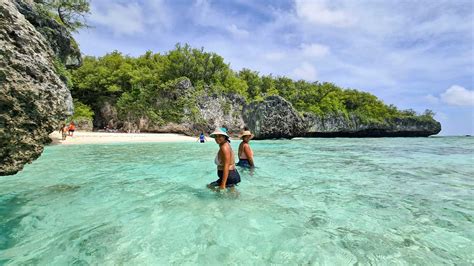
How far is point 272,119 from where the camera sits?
34.1m

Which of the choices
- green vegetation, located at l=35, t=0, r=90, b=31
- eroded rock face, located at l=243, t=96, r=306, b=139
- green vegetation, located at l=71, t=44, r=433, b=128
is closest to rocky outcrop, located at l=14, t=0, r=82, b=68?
green vegetation, located at l=35, t=0, r=90, b=31

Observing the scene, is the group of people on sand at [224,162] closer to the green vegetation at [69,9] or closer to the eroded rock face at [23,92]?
the eroded rock face at [23,92]

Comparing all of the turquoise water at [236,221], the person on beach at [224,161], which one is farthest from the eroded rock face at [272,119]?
the person on beach at [224,161]

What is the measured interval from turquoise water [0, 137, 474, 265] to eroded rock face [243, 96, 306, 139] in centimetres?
2601

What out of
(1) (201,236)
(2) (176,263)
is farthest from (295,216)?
(2) (176,263)

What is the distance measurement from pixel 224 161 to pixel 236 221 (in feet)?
5.18

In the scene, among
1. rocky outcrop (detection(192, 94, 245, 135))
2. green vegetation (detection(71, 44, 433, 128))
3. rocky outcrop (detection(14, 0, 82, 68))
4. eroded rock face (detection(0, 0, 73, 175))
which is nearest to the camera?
eroded rock face (detection(0, 0, 73, 175))

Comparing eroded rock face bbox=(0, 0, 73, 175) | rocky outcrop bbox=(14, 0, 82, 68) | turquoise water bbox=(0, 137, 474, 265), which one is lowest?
turquoise water bbox=(0, 137, 474, 265)

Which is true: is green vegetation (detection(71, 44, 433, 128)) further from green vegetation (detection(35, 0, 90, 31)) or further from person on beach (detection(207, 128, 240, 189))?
person on beach (detection(207, 128, 240, 189))

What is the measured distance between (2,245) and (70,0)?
23745mm

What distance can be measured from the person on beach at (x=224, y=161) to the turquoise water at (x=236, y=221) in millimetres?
277

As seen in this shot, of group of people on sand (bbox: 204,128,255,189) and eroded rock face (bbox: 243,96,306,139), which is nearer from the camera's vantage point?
group of people on sand (bbox: 204,128,255,189)

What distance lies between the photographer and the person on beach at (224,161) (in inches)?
226

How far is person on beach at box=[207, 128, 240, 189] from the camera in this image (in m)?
5.75
